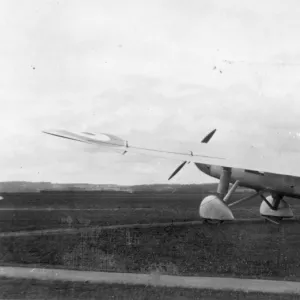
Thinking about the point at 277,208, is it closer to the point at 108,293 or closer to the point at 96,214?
the point at 108,293

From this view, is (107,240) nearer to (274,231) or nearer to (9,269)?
(9,269)

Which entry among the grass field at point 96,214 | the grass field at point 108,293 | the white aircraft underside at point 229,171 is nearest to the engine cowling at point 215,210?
the white aircraft underside at point 229,171

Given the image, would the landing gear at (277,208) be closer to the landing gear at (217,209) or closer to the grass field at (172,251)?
the grass field at (172,251)

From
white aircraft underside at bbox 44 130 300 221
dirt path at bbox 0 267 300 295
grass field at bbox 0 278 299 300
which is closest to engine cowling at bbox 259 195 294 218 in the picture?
white aircraft underside at bbox 44 130 300 221

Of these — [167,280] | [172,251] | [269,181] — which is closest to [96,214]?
[172,251]

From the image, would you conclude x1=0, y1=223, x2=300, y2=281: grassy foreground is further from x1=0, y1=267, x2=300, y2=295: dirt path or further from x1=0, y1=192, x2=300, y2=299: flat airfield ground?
x1=0, y1=267, x2=300, y2=295: dirt path

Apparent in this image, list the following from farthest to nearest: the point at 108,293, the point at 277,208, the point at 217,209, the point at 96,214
→ the point at 96,214, the point at 277,208, the point at 217,209, the point at 108,293
